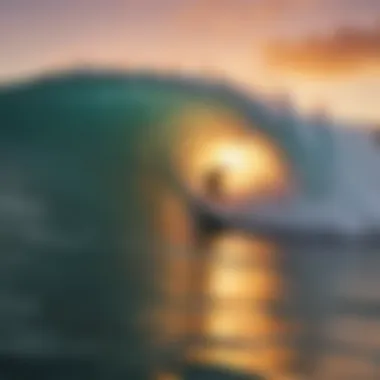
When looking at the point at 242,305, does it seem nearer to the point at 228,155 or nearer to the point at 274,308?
the point at 274,308

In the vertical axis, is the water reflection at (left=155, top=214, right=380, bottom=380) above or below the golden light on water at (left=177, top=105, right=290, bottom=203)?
below

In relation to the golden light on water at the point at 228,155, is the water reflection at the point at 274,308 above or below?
below

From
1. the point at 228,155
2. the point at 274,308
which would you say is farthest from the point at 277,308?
the point at 228,155

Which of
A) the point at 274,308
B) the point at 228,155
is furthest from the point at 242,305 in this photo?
the point at 228,155

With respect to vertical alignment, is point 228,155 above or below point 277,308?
above

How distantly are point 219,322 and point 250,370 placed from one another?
0.24ft

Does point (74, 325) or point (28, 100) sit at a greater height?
point (28, 100)

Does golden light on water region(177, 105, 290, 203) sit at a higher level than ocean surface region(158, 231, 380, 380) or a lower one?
higher

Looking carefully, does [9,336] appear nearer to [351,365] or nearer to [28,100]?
[28,100]

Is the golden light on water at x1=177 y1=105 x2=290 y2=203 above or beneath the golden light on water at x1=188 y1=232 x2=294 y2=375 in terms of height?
above

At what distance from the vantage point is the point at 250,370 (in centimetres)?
141

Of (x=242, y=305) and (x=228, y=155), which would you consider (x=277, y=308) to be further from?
(x=228, y=155)

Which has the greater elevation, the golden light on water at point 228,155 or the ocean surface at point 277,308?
the golden light on water at point 228,155

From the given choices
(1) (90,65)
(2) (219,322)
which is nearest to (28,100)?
(1) (90,65)
